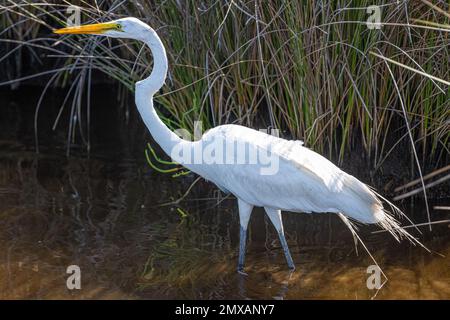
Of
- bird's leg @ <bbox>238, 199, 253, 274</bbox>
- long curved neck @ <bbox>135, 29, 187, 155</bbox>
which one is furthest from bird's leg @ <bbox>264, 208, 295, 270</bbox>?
long curved neck @ <bbox>135, 29, 187, 155</bbox>

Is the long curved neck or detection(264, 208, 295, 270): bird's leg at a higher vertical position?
the long curved neck

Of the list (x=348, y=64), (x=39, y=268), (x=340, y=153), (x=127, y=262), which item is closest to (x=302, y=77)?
(x=348, y=64)

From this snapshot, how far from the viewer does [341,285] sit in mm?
4262

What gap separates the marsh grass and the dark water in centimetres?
63

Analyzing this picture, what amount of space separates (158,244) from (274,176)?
989mm

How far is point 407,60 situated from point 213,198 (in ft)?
5.67

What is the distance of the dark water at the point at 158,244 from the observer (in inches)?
165

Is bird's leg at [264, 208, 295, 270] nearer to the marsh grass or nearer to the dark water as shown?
the dark water

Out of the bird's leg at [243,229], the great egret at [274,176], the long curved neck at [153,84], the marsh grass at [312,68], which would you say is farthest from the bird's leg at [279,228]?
the long curved neck at [153,84]

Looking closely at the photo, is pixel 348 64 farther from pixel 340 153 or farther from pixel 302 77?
pixel 340 153

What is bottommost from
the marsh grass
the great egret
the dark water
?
the dark water

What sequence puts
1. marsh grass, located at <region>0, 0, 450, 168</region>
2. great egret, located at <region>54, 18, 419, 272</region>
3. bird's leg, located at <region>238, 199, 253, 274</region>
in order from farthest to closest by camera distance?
marsh grass, located at <region>0, 0, 450, 168</region>
bird's leg, located at <region>238, 199, 253, 274</region>
great egret, located at <region>54, 18, 419, 272</region>

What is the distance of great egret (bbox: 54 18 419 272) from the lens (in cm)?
413

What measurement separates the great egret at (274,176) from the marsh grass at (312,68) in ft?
1.29
